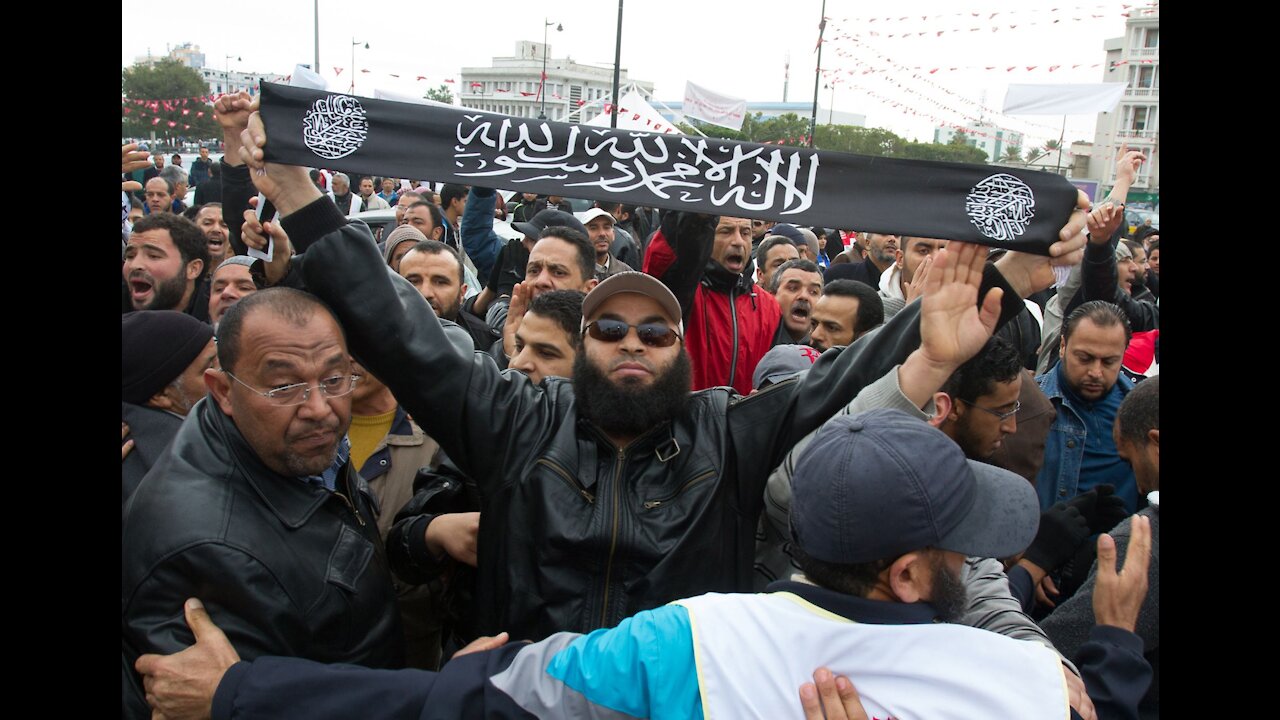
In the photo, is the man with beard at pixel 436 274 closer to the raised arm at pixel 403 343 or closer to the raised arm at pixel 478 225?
the raised arm at pixel 403 343

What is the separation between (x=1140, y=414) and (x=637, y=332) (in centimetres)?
166

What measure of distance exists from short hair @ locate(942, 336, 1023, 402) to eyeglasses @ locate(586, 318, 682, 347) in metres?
1.13

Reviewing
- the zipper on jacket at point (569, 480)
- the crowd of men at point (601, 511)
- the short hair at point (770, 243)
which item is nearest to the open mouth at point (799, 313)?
the short hair at point (770, 243)

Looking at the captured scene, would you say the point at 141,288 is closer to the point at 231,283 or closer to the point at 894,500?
the point at 231,283

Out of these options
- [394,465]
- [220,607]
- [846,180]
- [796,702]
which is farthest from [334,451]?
[846,180]

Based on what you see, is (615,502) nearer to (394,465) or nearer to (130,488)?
(394,465)

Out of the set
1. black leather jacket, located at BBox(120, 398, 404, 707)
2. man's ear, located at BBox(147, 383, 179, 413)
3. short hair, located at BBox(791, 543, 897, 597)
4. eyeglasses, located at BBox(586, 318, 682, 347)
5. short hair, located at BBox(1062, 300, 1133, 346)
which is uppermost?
short hair, located at BBox(1062, 300, 1133, 346)

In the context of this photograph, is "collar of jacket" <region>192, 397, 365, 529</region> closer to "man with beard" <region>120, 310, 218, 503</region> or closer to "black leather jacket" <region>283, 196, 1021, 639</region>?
"black leather jacket" <region>283, 196, 1021, 639</region>

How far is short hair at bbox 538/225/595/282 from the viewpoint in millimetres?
4820

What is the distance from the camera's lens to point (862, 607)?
1.60 meters

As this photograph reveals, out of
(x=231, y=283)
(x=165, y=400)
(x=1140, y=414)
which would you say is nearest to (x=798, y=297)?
(x=1140, y=414)

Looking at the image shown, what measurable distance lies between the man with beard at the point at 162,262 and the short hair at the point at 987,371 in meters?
3.92

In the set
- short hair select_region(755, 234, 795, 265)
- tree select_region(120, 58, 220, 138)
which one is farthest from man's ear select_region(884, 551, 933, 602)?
tree select_region(120, 58, 220, 138)

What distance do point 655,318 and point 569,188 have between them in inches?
19.8
